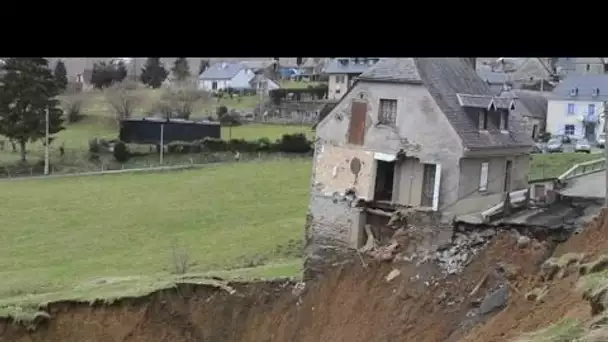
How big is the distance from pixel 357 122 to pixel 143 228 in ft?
26.6

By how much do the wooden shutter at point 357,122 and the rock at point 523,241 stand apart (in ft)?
11.5

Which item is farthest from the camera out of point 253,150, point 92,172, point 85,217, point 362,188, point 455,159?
point 253,150

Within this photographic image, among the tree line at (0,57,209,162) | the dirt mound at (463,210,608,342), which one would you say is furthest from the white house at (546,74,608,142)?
the dirt mound at (463,210,608,342)

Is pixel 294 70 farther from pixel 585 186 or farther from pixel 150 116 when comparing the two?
pixel 585 186

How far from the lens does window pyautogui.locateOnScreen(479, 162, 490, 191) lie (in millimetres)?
15695

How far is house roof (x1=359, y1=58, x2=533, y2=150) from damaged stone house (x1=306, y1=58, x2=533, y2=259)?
21 millimetres

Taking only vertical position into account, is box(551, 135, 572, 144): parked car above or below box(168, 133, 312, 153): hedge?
above

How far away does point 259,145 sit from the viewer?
2781 centimetres

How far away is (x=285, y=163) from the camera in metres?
27.1

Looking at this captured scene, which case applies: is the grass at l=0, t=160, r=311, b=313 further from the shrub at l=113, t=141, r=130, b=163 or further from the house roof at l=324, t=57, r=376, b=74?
the house roof at l=324, t=57, r=376, b=74

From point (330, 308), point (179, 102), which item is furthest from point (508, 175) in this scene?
point (179, 102)

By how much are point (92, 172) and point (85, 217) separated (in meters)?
3.83
